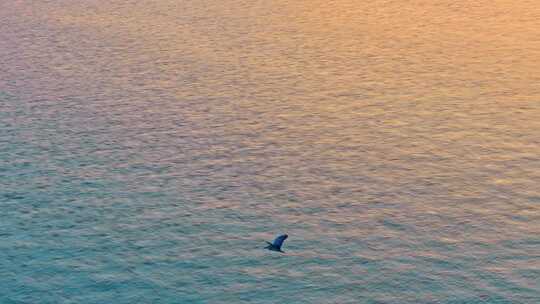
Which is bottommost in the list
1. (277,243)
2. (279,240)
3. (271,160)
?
(277,243)

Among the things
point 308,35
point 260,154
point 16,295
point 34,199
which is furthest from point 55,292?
point 308,35

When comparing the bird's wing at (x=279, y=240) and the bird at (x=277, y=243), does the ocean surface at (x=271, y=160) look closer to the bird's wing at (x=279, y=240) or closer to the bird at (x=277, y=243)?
the bird at (x=277, y=243)

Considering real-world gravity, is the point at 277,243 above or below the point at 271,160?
below

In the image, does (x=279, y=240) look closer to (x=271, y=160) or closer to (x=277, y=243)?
(x=277, y=243)

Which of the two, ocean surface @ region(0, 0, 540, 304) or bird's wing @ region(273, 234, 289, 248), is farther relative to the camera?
bird's wing @ region(273, 234, 289, 248)

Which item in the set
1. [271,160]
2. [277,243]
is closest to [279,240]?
[277,243]

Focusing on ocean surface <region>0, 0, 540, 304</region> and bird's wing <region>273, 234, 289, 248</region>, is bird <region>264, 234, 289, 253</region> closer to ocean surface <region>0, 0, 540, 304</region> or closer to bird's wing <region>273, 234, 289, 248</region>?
bird's wing <region>273, 234, 289, 248</region>

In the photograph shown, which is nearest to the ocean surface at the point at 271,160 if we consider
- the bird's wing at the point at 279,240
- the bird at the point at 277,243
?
the bird at the point at 277,243

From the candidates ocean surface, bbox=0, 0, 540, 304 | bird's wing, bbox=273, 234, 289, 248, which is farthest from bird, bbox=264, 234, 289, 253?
ocean surface, bbox=0, 0, 540, 304

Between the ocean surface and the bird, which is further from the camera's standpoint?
the bird
